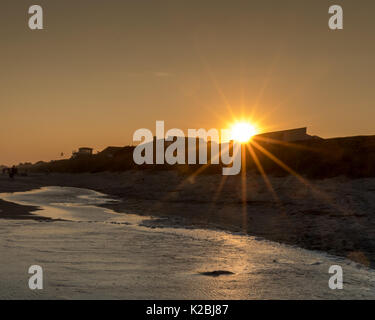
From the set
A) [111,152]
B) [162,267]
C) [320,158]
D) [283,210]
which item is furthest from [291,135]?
[111,152]

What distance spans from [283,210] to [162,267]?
39.6 ft

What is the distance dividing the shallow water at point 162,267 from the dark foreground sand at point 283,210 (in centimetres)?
186

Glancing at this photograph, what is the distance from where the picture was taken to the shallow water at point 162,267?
563cm

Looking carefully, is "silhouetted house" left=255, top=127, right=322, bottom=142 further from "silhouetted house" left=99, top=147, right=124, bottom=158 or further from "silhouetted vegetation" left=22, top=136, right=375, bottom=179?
"silhouetted house" left=99, top=147, right=124, bottom=158

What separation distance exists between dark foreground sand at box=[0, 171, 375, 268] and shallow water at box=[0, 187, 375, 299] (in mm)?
1863

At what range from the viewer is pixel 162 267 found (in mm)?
7117

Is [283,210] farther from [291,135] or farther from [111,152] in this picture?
[111,152]

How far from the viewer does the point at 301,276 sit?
6.86 meters

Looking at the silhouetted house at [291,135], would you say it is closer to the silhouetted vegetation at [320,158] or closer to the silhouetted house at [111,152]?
the silhouetted vegetation at [320,158]

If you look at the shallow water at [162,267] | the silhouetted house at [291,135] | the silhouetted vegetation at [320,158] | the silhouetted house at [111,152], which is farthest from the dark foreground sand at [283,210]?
the silhouetted house at [111,152]

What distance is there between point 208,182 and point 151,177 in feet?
36.9

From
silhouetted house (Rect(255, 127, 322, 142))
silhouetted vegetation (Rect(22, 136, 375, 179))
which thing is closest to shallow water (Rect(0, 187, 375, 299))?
silhouetted vegetation (Rect(22, 136, 375, 179))

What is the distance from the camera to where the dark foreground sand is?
37.9 feet

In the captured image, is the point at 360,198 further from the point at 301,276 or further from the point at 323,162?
the point at 301,276
